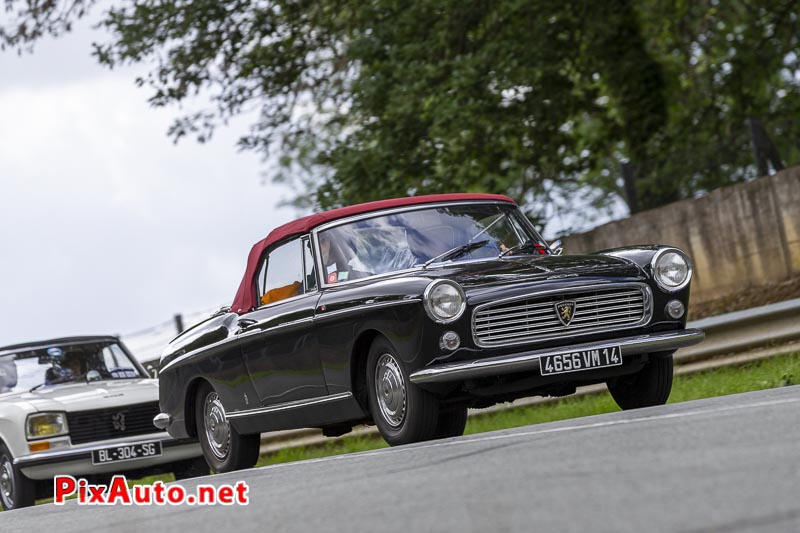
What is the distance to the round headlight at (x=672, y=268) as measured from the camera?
8.93 meters

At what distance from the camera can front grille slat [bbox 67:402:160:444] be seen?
12664mm

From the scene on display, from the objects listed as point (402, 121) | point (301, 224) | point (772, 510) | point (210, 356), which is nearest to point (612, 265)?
point (301, 224)

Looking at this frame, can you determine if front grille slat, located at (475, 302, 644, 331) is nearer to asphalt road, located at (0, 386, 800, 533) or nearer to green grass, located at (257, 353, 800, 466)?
asphalt road, located at (0, 386, 800, 533)

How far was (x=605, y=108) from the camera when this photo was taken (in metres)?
21.5

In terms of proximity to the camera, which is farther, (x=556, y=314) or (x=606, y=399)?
(x=606, y=399)

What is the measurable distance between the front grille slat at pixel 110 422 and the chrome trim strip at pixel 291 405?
2.80 m

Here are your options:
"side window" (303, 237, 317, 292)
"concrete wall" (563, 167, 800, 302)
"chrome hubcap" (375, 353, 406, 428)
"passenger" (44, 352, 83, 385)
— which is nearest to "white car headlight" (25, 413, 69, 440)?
"passenger" (44, 352, 83, 385)

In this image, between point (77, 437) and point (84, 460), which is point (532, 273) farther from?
point (77, 437)

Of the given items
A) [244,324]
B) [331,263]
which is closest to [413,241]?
[331,263]

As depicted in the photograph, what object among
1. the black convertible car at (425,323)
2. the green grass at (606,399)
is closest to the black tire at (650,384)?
the black convertible car at (425,323)

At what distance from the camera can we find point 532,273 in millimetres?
8531

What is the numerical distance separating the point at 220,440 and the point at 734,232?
742cm

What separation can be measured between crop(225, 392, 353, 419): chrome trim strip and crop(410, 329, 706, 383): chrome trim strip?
34.3 inches

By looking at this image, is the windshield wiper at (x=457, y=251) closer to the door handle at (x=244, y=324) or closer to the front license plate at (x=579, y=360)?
the front license plate at (x=579, y=360)
